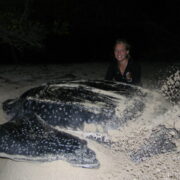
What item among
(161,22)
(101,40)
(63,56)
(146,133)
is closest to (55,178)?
(146,133)

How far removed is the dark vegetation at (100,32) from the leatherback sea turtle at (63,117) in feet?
9.76

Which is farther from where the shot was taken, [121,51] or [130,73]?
[130,73]

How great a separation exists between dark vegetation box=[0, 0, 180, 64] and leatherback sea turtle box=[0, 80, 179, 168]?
2975 mm

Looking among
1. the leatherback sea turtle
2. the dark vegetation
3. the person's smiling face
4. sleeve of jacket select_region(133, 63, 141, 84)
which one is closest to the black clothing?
sleeve of jacket select_region(133, 63, 141, 84)

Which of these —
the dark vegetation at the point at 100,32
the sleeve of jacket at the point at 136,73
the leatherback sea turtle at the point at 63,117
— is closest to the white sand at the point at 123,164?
the leatherback sea turtle at the point at 63,117

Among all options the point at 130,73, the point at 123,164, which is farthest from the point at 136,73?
the point at 123,164

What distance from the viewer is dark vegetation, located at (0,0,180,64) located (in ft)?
16.9

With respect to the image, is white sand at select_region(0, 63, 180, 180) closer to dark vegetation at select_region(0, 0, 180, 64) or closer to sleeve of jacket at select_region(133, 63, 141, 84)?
sleeve of jacket at select_region(133, 63, 141, 84)

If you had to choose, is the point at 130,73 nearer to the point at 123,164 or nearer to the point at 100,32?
the point at 123,164

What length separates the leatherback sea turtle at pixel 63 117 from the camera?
1641 millimetres

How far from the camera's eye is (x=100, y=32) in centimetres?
742

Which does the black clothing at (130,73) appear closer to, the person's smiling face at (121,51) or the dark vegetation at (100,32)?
the person's smiling face at (121,51)

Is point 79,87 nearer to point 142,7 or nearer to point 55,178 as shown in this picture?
point 55,178

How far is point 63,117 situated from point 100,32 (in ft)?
19.4
